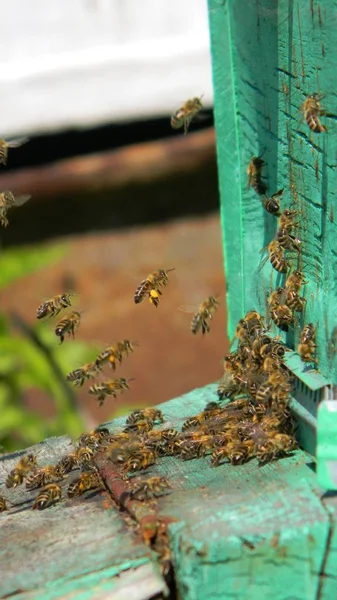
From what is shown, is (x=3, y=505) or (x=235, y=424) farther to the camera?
(x=235, y=424)

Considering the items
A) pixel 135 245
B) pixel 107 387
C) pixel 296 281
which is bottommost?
pixel 135 245

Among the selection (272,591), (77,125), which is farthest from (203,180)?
(272,591)

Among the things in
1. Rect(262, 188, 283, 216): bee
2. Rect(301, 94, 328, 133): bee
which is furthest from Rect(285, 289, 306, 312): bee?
Rect(301, 94, 328, 133): bee

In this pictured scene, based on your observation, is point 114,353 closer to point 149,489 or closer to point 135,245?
point 149,489

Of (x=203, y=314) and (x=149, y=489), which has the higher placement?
(x=149, y=489)

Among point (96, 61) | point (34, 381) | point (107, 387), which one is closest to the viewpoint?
point (107, 387)

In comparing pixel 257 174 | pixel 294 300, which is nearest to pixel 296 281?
pixel 294 300

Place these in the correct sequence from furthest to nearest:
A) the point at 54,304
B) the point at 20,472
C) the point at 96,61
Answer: the point at 96,61
the point at 54,304
the point at 20,472

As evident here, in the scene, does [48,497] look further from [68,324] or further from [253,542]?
[68,324]

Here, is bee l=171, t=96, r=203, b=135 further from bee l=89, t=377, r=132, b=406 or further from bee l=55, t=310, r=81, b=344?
bee l=89, t=377, r=132, b=406
